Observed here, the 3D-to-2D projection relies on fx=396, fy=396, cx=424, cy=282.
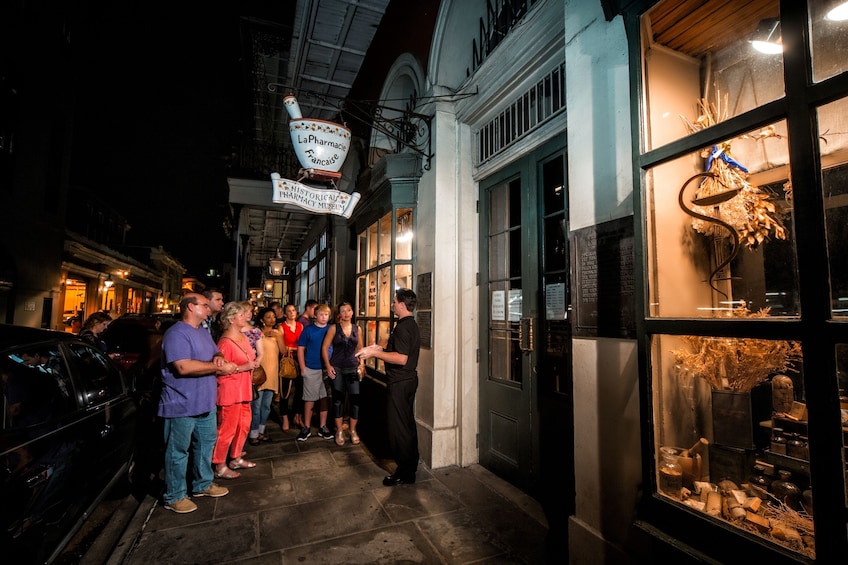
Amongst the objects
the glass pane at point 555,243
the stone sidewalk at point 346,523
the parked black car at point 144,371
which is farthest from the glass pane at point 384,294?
the parked black car at point 144,371

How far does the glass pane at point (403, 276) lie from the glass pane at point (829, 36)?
16.9 feet

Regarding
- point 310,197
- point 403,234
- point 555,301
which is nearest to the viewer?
Answer: point 555,301

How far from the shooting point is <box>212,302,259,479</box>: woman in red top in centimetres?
476

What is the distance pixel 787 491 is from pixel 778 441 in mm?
235

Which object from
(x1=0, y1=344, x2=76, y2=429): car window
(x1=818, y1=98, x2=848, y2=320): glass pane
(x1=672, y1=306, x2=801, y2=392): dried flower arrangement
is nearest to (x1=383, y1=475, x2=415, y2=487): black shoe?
(x1=0, y1=344, x2=76, y2=429): car window

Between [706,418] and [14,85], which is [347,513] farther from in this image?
[14,85]

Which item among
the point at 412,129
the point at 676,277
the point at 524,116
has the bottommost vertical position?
the point at 676,277

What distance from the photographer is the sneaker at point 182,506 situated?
3973 mm

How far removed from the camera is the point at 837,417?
160cm

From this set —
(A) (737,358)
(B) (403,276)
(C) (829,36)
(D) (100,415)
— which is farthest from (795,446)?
(B) (403,276)

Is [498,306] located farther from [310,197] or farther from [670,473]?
[310,197]

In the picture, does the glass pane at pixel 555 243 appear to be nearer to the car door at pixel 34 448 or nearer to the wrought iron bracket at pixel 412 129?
the wrought iron bracket at pixel 412 129

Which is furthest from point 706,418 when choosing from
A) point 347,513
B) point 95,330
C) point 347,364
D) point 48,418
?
point 95,330

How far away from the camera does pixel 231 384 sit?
15.7 ft
